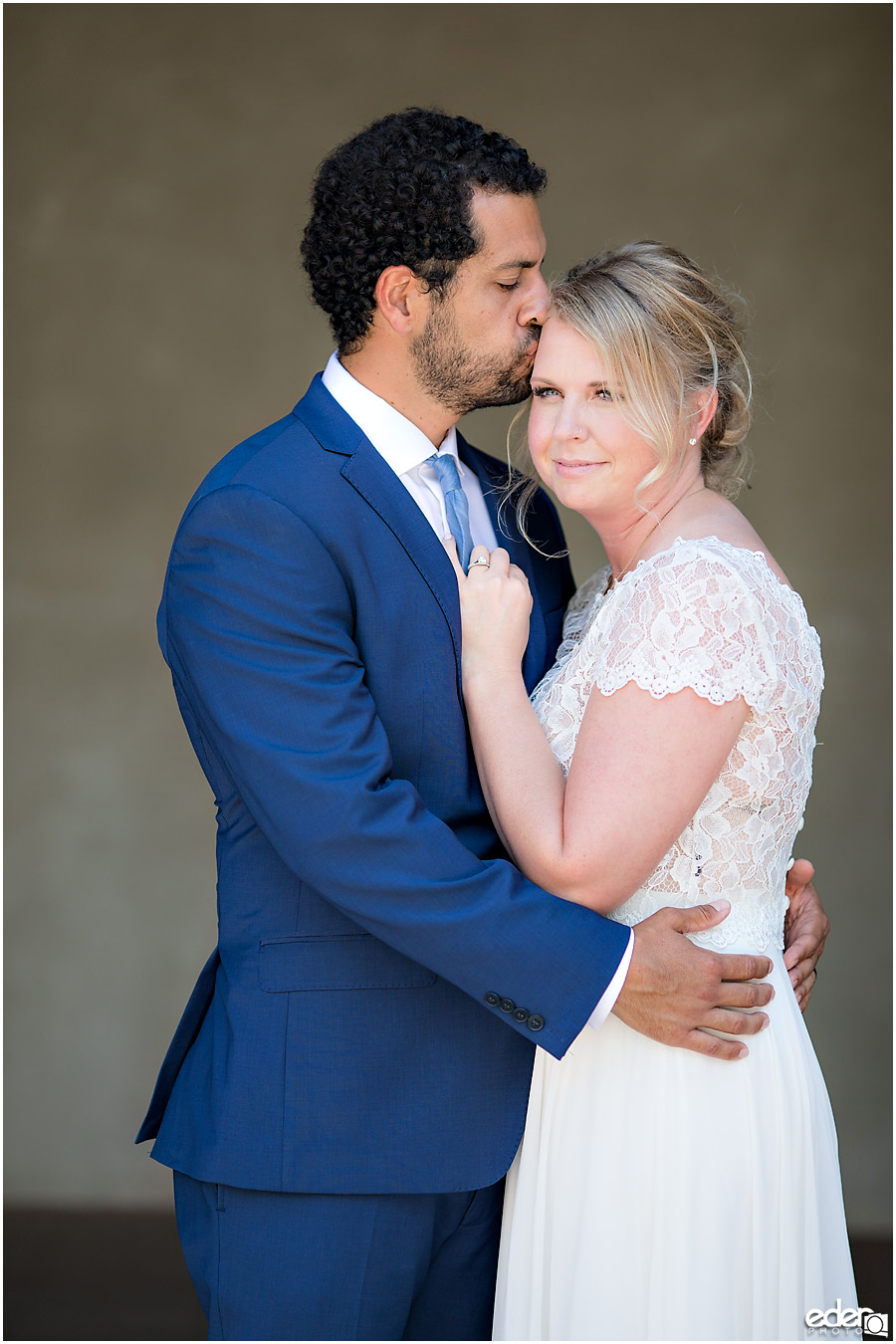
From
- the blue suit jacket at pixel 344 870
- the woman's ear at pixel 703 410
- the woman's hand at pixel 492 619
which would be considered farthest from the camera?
the woman's ear at pixel 703 410

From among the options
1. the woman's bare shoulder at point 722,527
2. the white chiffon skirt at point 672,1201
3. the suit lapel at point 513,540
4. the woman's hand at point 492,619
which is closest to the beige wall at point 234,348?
the suit lapel at point 513,540

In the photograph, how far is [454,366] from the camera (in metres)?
2.12

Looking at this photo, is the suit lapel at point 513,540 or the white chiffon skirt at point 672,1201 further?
the suit lapel at point 513,540

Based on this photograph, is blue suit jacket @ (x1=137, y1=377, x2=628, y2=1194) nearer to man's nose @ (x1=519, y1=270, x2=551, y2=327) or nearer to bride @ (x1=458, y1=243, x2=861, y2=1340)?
bride @ (x1=458, y1=243, x2=861, y2=1340)

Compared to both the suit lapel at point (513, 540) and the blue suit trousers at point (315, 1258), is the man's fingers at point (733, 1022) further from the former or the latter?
the suit lapel at point (513, 540)

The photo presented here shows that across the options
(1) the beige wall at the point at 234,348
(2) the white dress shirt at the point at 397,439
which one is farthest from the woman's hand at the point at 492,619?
(1) the beige wall at the point at 234,348

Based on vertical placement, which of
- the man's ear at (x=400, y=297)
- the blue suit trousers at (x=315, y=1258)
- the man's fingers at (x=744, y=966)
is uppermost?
the man's ear at (x=400, y=297)

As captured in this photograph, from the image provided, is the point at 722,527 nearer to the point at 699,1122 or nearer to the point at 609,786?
the point at 609,786

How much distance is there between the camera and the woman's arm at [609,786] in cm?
179

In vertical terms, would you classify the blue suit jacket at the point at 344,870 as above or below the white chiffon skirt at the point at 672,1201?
above

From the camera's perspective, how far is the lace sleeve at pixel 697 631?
1794 mm

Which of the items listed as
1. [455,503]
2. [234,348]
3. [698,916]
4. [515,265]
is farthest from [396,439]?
[234,348]

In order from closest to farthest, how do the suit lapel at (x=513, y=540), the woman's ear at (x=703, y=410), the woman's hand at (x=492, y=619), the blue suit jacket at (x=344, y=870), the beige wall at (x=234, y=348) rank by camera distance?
the blue suit jacket at (x=344, y=870)
the woman's hand at (x=492, y=619)
the woman's ear at (x=703, y=410)
the suit lapel at (x=513, y=540)
the beige wall at (x=234, y=348)

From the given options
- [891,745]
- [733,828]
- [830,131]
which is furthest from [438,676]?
[830,131]
